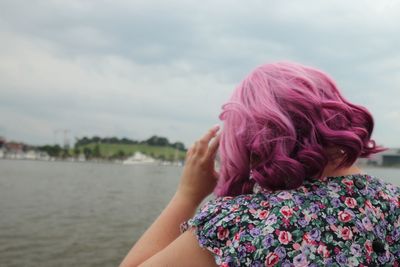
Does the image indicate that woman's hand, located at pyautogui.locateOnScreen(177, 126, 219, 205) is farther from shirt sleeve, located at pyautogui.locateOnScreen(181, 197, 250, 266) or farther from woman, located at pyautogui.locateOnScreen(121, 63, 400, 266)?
shirt sleeve, located at pyautogui.locateOnScreen(181, 197, 250, 266)

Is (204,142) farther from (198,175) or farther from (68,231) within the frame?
(68,231)

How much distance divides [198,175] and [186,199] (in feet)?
0.42

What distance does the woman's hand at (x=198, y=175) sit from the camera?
226 cm

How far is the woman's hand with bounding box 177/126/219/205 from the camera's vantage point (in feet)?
7.40

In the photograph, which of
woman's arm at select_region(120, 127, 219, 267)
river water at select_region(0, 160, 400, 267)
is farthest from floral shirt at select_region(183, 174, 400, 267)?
river water at select_region(0, 160, 400, 267)

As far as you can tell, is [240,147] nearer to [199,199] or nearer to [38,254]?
[199,199]

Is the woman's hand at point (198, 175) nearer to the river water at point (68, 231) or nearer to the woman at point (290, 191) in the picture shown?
the woman at point (290, 191)

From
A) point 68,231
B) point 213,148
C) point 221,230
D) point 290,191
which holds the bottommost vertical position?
point 68,231

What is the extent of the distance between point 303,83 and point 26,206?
2333 centimetres

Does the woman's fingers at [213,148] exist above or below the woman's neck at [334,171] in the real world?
above

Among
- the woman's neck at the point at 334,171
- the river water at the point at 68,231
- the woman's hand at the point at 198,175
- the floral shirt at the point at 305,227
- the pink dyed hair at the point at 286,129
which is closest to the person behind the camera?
the floral shirt at the point at 305,227

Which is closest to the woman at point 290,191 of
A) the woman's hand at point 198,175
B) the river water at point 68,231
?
the woman's hand at point 198,175

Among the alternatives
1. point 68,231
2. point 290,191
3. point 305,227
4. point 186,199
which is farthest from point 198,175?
point 68,231

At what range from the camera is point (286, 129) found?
1.82 m
